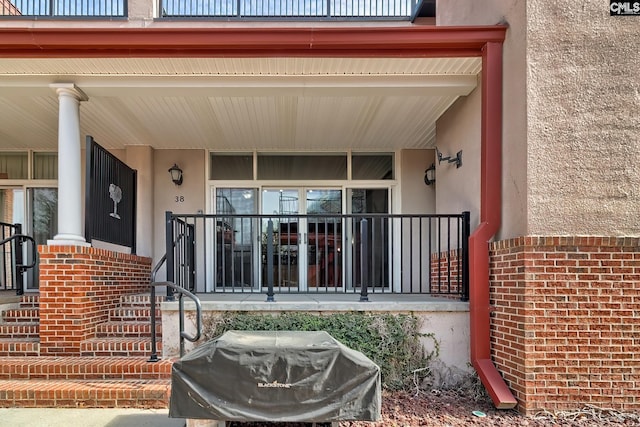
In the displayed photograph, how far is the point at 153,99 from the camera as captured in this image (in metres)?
5.08

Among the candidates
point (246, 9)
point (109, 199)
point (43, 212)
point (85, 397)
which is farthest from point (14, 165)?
point (85, 397)

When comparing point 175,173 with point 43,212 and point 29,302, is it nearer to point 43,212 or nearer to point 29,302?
point 43,212

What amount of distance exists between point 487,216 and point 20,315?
561cm

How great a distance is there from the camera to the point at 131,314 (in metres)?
4.91

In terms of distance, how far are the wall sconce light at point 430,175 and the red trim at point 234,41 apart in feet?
9.26

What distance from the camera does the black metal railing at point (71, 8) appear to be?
21.5 feet

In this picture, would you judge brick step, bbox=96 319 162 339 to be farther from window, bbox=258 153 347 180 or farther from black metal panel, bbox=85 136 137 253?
window, bbox=258 153 347 180

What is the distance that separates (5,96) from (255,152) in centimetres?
365

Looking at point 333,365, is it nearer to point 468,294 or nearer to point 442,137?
point 468,294

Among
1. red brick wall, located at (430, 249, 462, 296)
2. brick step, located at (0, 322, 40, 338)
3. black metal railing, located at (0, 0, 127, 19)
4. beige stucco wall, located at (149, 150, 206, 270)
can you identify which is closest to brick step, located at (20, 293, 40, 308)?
brick step, located at (0, 322, 40, 338)

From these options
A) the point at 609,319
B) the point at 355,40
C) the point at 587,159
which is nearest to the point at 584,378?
the point at 609,319

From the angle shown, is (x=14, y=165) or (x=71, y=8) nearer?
(x=71, y=8)

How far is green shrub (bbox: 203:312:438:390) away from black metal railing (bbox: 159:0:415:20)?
16.8ft

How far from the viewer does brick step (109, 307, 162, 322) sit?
4887 mm
